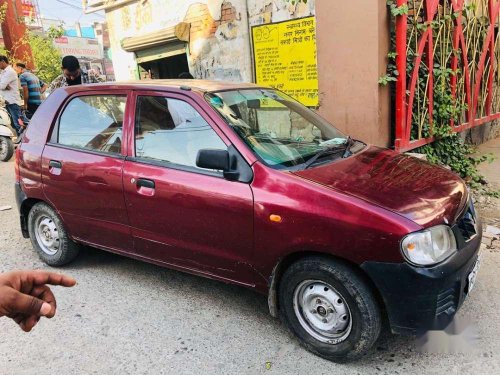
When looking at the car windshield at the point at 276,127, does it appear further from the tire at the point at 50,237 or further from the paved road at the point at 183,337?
the tire at the point at 50,237

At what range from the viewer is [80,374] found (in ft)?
8.83

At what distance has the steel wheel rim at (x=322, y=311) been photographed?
2625 mm

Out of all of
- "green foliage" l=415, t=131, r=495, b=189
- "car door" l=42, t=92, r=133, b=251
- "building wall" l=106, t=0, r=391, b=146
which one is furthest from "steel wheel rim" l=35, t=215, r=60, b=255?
"green foliage" l=415, t=131, r=495, b=189

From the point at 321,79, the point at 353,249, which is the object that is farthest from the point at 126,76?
the point at 353,249

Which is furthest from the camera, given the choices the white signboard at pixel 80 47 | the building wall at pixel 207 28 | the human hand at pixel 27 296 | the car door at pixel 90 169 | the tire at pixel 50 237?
the white signboard at pixel 80 47

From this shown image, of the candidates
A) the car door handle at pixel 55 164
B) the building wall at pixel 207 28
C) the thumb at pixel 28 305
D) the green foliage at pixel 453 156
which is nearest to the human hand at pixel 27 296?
the thumb at pixel 28 305

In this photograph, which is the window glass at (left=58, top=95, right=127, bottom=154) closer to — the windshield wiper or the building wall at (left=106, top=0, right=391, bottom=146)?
the windshield wiper

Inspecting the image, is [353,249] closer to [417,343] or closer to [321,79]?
[417,343]

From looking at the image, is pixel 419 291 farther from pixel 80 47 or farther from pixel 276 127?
pixel 80 47

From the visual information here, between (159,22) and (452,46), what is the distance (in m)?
5.17

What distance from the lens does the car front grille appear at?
268 centimetres

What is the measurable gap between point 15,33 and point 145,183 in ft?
53.9

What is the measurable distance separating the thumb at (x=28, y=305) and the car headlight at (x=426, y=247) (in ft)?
5.71

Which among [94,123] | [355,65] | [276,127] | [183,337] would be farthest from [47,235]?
[355,65]
